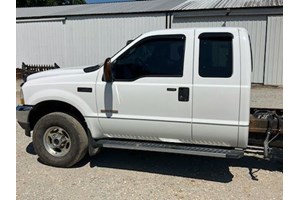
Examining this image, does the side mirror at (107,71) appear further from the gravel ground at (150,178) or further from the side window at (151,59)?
the gravel ground at (150,178)

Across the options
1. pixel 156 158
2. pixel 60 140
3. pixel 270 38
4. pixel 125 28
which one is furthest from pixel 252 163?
pixel 125 28

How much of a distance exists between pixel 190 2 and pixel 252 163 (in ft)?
44.3

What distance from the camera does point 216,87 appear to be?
384cm

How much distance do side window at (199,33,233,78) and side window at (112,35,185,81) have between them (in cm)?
32

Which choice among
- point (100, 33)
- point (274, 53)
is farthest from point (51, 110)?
point (100, 33)

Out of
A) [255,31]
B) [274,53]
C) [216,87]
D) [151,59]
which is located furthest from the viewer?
[255,31]

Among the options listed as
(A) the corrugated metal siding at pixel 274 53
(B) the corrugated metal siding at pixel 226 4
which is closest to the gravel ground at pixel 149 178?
(A) the corrugated metal siding at pixel 274 53

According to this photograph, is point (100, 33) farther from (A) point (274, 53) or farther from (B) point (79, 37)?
(A) point (274, 53)

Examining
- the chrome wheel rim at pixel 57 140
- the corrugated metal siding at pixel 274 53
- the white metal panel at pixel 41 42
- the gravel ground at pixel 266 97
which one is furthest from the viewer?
the white metal panel at pixel 41 42

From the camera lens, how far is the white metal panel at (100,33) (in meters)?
15.6

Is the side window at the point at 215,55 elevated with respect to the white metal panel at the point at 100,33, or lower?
lower

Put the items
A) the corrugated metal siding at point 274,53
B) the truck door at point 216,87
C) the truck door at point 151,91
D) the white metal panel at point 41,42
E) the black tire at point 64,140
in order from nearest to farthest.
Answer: the truck door at point 216,87 < the truck door at point 151,91 < the black tire at point 64,140 < the corrugated metal siding at point 274,53 < the white metal panel at point 41,42

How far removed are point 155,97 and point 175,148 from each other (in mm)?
786

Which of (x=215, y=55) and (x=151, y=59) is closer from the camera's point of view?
(x=215, y=55)
